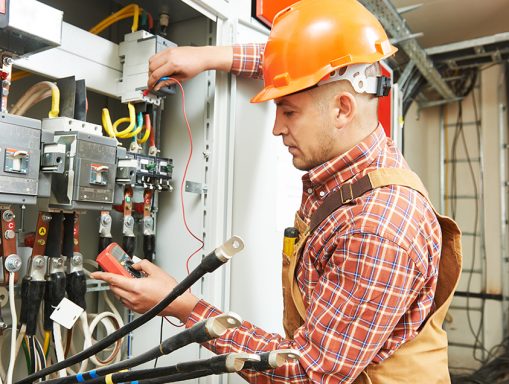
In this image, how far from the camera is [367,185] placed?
2.60 feet

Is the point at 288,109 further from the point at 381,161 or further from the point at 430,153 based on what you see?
the point at 430,153

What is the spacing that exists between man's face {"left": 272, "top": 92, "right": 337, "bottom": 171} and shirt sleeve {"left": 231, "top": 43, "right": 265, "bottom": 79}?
8.6 inches

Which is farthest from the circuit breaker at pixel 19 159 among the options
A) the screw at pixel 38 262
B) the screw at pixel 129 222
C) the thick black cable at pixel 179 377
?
the thick black cable at pixel 179 377

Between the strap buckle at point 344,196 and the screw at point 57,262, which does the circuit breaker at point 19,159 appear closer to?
the screw at point 57,262

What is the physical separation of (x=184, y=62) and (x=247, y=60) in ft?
0.54

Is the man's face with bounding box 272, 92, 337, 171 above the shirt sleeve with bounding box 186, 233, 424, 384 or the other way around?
above

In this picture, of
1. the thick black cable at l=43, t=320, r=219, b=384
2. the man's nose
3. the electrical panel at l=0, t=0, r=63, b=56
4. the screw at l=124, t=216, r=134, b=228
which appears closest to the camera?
the thick black cable at l=43, t=320, r=219, b=384

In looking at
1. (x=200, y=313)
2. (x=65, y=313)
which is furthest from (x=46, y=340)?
(x=200, y=313)

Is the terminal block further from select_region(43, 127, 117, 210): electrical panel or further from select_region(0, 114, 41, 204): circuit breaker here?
select_region(0, 114, 41, 204): circuit breaker

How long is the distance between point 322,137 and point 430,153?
339 cm

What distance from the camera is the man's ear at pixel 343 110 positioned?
834mm

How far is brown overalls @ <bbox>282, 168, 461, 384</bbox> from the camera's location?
30.8 inches

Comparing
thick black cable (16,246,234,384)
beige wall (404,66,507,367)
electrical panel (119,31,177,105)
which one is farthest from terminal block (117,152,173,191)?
beige wall (404,66,507,367)

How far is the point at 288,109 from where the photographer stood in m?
0.89
